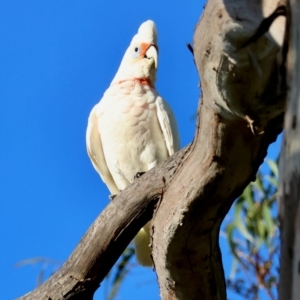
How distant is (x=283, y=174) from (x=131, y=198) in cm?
92

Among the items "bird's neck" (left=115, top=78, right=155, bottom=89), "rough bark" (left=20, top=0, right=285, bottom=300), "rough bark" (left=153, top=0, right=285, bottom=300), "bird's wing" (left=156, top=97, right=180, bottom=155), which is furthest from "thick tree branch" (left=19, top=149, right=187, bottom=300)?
"bird's neck" (left=115, top=78, right=155, bottom=89)

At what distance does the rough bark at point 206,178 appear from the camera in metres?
0.94

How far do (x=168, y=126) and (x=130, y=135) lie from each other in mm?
170

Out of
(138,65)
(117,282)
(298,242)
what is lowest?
(298,242)

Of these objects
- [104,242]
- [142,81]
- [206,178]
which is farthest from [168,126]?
[206,178]

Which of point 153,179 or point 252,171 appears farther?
point 153,179

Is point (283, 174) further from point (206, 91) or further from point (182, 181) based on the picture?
point (182, 181)

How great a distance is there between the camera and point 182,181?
1.33 meters

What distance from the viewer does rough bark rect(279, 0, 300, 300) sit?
588 mm

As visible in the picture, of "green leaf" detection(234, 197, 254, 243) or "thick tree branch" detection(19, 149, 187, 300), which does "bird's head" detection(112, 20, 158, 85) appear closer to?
"green leaf" detection(234, 197, 254, 243)

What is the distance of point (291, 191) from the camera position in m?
0.61

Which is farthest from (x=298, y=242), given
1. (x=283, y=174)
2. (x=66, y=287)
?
(x=66, y=287)

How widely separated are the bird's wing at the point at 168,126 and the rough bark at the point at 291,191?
2.01 meters

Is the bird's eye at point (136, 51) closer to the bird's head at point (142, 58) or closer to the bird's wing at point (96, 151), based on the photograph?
the bird's head at point (142, 58)
